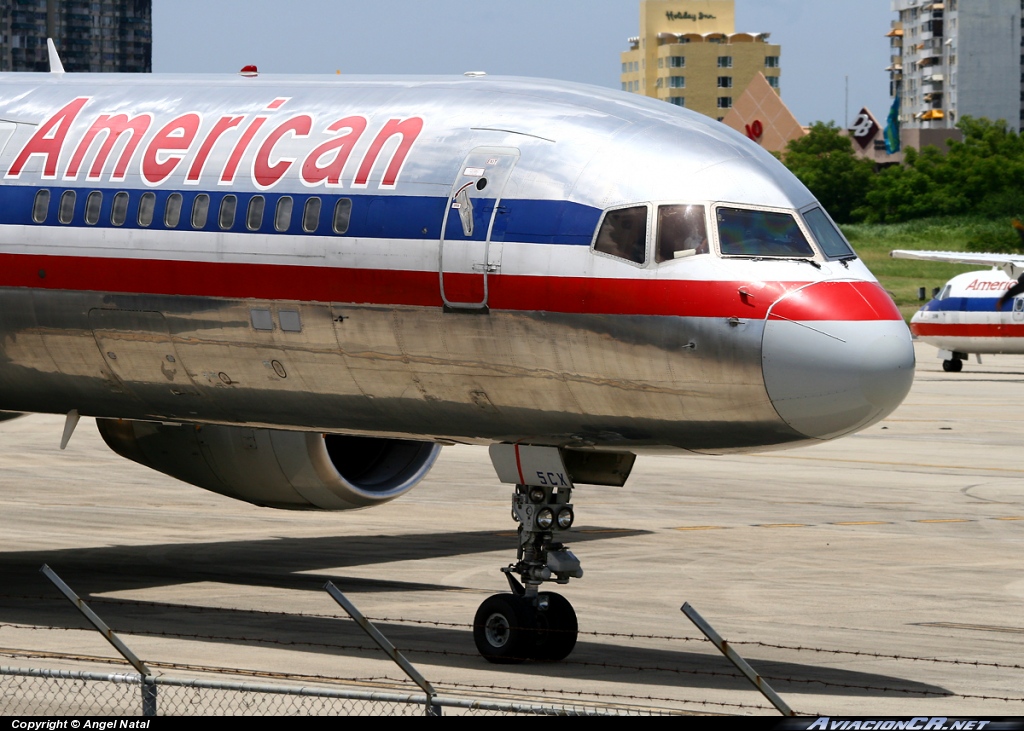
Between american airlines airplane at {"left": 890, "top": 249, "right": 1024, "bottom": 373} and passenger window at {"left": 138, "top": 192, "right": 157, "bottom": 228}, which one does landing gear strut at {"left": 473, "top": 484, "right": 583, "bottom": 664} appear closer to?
passenger window at {"left": 138, "top": 192, "right": 157, "bottom": 228}

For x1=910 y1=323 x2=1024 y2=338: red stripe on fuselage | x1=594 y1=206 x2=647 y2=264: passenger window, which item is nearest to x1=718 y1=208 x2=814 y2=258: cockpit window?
x1=594 y1=206 x2=647 y2=264: passenger window

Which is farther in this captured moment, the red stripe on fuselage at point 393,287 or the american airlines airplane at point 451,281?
the american airlines airplane at point 451,281

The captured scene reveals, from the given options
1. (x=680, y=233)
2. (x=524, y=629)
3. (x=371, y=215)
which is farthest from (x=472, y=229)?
(x=524, y=629)

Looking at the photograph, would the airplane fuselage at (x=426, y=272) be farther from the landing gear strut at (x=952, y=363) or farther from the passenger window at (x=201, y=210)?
the landing gear strut at (x=952, y=363)

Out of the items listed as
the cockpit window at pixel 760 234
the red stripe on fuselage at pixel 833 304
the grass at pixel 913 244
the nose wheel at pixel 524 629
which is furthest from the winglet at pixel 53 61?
the grass at pixel 913 244

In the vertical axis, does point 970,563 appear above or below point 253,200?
below

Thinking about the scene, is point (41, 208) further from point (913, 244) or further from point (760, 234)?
point (913, 244)

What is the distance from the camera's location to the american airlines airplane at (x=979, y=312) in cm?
7412

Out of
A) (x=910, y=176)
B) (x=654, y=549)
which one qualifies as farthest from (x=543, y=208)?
(x=910, y=176)

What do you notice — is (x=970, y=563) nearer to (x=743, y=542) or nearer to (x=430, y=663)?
(x=743, y=542)

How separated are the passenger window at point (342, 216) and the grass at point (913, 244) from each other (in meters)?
109

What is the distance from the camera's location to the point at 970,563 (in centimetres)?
2725

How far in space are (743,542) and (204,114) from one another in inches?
475

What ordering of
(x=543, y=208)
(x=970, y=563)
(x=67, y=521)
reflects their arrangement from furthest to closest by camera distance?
(x=67, y=521) → (x=970, y=563) → (x=543, y=208)
